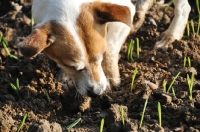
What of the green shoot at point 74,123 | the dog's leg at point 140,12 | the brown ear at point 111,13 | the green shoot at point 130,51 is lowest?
the green shoot at point 74,123

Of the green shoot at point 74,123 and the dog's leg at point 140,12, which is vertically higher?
the dog's leg at point 140,12

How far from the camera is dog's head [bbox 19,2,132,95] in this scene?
4.10 meters

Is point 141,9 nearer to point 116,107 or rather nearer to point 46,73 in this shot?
point 46,73

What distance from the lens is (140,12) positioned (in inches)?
214

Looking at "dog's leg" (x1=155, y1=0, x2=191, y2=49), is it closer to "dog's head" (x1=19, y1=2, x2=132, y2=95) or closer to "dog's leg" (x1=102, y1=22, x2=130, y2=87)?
"dog's leg" (x1=102, y1=22, x2=130, y2=87)

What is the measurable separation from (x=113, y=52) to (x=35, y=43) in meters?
1.12

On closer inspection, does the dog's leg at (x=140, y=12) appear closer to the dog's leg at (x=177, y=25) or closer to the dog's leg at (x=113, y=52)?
the dog's leg at (x=177, y=25)

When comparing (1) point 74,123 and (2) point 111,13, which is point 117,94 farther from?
(2) point 111,13

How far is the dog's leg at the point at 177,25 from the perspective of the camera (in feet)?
17.1

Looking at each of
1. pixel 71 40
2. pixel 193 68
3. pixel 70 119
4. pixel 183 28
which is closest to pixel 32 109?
pixel 70 119

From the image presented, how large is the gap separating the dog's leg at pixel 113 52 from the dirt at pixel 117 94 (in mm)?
92

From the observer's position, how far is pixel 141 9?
215 inches

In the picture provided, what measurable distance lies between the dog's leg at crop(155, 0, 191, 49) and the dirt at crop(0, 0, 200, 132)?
8 cm

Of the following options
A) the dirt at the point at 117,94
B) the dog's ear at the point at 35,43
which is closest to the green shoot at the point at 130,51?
the dirt at the point at 117,94
